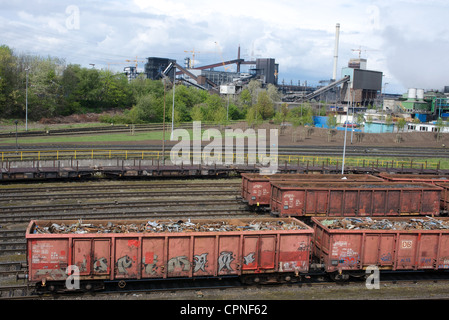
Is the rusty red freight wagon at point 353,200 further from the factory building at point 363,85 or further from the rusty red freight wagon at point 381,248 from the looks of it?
the factory building at point 363,85

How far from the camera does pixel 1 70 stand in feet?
221

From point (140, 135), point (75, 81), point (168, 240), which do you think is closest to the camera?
point (168, 240)

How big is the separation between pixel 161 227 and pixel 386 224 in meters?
9.59

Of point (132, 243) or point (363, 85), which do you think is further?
point (363, 85)

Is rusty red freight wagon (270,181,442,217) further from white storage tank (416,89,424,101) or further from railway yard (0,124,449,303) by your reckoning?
white storage tank (416,89,424,101)

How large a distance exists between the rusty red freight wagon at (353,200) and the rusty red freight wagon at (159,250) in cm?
658

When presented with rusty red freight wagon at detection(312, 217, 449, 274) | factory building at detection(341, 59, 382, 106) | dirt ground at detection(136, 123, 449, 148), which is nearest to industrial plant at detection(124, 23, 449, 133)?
factory building at detection(341, 59, 382, 106)

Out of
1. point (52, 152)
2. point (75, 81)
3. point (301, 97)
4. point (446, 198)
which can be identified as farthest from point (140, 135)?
point (301, 97)

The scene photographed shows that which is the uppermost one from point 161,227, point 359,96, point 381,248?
point 359,96

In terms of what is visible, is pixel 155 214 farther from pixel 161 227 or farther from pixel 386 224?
pixel 386 224

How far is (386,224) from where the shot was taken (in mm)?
17172

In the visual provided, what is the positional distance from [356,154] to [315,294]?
1534 inches

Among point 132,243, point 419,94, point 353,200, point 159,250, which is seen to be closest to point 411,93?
point 419,94

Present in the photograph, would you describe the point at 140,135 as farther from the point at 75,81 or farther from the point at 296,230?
the point at 296,230
